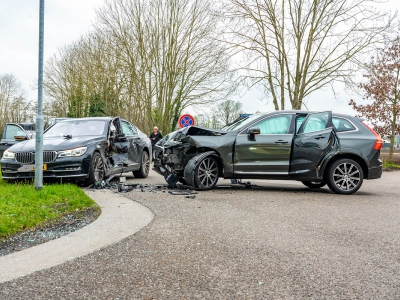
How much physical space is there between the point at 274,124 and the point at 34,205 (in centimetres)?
523

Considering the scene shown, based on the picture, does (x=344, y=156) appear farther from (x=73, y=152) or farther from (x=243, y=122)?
(x=73, y=152)

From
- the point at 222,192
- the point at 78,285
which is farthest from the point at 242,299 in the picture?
the point at 222,192

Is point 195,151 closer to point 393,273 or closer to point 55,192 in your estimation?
point 55,192

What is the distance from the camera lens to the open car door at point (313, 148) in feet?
29.8

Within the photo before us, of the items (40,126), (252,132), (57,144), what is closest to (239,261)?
(40,126)

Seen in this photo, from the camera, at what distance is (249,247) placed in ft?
14.5

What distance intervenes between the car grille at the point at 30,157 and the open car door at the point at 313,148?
4.97 meters

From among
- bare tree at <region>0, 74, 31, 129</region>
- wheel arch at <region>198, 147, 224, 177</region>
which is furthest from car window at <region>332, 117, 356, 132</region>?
bare tree at <region>0, 74, 31, 129</region>

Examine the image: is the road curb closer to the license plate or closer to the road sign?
the license plate

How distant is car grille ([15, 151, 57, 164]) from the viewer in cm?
889

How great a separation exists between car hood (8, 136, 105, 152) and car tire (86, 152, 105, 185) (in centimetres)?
37

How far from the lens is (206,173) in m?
9.10

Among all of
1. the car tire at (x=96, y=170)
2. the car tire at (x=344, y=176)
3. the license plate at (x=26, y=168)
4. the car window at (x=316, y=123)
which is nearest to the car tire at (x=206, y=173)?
the car window at (x=316, y=123)

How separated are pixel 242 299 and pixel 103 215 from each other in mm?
3487
